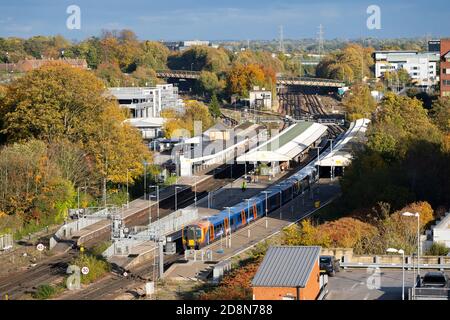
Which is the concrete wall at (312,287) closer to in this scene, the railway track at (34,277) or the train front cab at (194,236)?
the railway track at (34,277)

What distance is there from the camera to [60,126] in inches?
1368

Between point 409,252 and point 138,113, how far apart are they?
36876 millimetres

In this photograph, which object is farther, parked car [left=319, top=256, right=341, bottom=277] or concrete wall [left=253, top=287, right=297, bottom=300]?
parked car [left=319, top=256, right=341, bottom=277]

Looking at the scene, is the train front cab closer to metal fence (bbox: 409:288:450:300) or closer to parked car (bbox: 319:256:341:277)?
parked car (bbox: 319:256:341:277)

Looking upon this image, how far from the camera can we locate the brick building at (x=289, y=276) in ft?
53.5

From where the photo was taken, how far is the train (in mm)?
26203

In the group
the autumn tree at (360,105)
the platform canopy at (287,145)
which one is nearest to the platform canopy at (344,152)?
the platform canopy at (287,145)

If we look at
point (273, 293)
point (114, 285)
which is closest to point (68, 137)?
point (114, 285)

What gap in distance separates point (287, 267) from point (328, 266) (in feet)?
8.64

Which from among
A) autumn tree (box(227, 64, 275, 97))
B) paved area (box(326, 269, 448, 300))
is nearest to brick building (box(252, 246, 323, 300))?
paved area (box(326, 269, 448, 300))

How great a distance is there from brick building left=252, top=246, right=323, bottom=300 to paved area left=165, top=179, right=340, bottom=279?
6.01 m
